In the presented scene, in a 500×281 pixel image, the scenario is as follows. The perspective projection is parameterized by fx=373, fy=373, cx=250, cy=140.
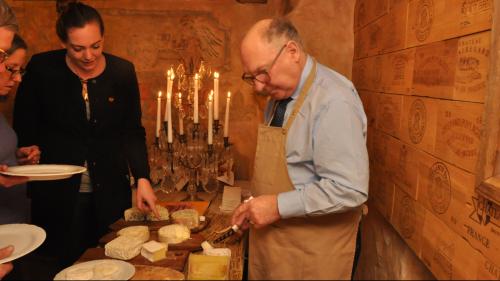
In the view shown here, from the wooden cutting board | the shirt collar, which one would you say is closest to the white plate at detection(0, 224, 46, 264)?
the wooden cutting board

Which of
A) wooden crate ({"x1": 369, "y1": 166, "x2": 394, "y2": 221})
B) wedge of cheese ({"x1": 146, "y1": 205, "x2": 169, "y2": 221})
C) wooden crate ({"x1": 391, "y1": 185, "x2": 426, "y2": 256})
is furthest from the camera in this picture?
wooden crate ({"x1": 369, "y1": 166, "x2": 394, "y2": 221})

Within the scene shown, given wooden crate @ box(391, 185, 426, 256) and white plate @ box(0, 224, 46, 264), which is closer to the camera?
white plate @ box(0, 224, 46, 264)

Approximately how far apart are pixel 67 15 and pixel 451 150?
1729 mm

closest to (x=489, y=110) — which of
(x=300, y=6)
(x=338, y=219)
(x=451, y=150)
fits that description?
(x=451, y=150)

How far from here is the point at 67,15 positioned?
1768 millimetres

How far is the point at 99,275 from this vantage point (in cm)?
107

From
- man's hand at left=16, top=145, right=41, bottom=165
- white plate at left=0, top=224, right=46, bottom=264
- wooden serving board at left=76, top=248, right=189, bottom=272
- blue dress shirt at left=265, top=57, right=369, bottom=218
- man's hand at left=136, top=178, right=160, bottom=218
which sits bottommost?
wooden serving board at left=76, top=248, right=189, bottom=272

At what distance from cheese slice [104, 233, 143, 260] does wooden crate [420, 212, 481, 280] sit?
95cm

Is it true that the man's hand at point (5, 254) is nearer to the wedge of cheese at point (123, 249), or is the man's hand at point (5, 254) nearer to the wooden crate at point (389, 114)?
the wedge of cheese at point (123, 249)

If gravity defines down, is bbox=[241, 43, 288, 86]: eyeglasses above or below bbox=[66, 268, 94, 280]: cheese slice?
above

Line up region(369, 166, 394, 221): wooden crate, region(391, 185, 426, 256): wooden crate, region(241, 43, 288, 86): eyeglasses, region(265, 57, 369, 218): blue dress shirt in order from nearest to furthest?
region(265, 57, 369, 218): blue dress shirt < region(241, 43, 288, 86): eyeglasses < region(391, 185, 426, 256): wooden crate < region(369, 166, 394, 221): wooden crate

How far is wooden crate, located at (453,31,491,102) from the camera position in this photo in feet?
3.24

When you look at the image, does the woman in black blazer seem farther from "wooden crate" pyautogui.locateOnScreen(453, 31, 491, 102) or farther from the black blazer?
"wooden crate" pyautogui.locateOnScreen(453, 31, 491, 102)

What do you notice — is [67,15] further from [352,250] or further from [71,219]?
[352,250]
